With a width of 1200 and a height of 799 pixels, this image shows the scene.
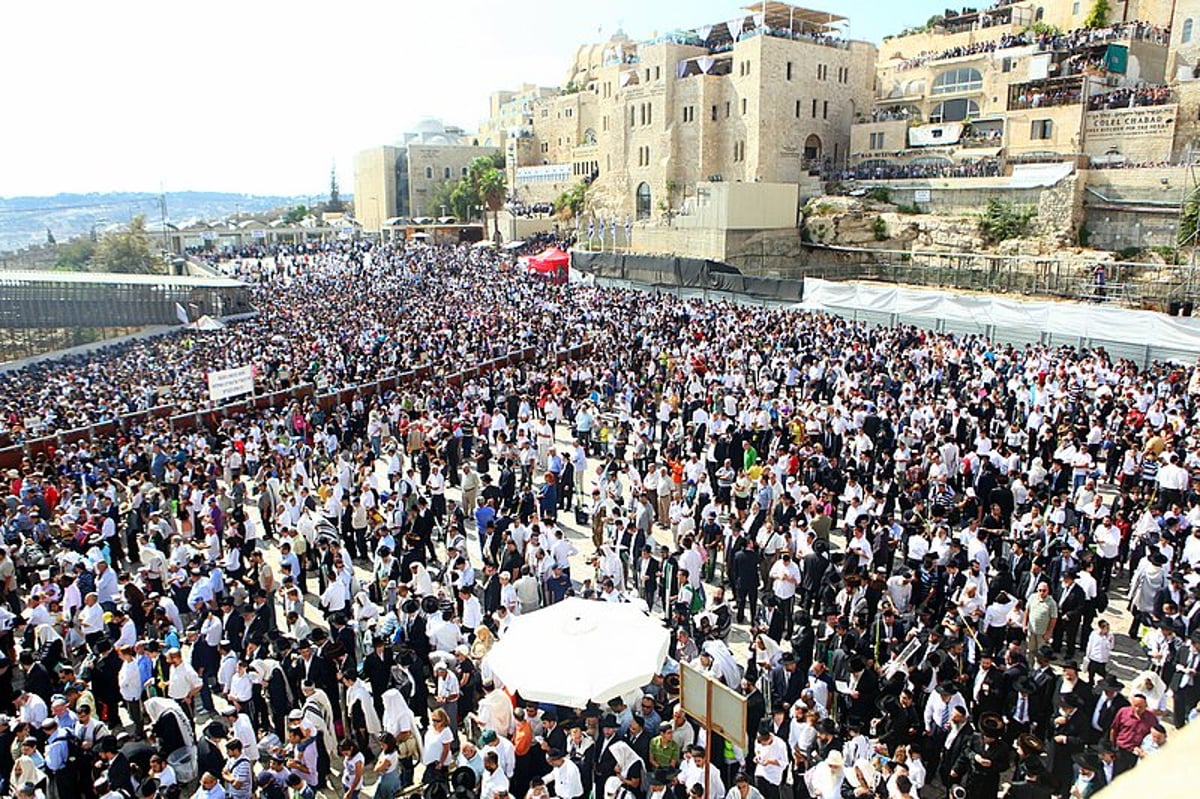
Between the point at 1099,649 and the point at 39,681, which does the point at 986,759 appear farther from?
the point at 39,681

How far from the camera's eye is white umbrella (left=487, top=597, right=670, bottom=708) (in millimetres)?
6598

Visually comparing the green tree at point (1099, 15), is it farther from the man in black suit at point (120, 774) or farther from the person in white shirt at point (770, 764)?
the man in black suit at point (120, 774)

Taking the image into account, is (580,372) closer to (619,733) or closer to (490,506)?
(490,506)

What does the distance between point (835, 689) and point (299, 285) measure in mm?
36411

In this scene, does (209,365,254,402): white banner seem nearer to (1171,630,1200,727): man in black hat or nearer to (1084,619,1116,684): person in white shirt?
(1084,619,1116,684): person in white shirt

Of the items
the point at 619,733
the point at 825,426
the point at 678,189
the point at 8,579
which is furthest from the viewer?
the point at 678,189

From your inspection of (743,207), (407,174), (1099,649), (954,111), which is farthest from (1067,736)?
(407,174)

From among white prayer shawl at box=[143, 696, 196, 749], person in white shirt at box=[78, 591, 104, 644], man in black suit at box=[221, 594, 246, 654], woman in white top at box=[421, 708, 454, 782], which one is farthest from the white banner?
woman in white top at box=[421, 708, 454, 782]

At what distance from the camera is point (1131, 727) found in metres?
6.34

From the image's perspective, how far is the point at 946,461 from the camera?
12.5m

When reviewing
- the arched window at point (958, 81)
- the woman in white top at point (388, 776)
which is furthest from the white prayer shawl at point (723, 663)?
the arched window at point (958, 81)

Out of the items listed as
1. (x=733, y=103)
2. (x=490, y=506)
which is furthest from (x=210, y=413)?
(x=733, y=103)

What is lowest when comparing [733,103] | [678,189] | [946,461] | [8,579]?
[8,579]

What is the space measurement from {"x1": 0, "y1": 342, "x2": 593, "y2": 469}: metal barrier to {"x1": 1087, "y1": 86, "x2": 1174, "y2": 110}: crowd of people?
30.1 meters
